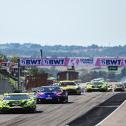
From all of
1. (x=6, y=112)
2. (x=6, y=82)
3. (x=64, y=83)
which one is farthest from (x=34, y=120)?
(x=6, y=82)

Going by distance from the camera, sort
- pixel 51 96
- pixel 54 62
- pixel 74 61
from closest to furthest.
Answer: pixel 51 96
pixel 54 62
pixel 74 61

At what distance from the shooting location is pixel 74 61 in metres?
88.9

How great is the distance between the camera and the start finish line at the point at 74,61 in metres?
88.1

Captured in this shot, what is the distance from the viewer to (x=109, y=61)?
290 feet

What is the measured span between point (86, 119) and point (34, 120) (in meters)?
2.39

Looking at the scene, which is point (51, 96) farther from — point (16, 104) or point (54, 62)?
point (54, 62)

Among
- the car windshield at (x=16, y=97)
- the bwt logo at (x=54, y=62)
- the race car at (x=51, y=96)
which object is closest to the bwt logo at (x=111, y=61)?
the bwt logo at (x=54, y=62)

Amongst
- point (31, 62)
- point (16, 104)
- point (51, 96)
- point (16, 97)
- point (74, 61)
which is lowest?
point (51, 96)

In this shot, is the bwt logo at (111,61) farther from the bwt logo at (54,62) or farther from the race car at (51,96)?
the race car at (51,96)

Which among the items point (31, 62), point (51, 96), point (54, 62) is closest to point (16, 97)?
point (51, 96)

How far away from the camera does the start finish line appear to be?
88.1m

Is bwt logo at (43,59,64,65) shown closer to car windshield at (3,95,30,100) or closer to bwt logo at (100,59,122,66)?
bwt logo at (100,59,122,66)

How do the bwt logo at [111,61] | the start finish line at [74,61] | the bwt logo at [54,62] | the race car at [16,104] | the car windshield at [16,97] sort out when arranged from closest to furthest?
1. the race car at [16,104]
2. the car windshield at [16,97]
3. the bwt logo at [54,62]
4. the start finish line at [74,61]
5. the bwt logo at [111,61]

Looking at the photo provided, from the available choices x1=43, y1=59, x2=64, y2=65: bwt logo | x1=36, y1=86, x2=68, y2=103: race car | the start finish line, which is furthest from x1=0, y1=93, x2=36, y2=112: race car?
x1=43, y1=59, x2=64, y2=65: bwt logo
